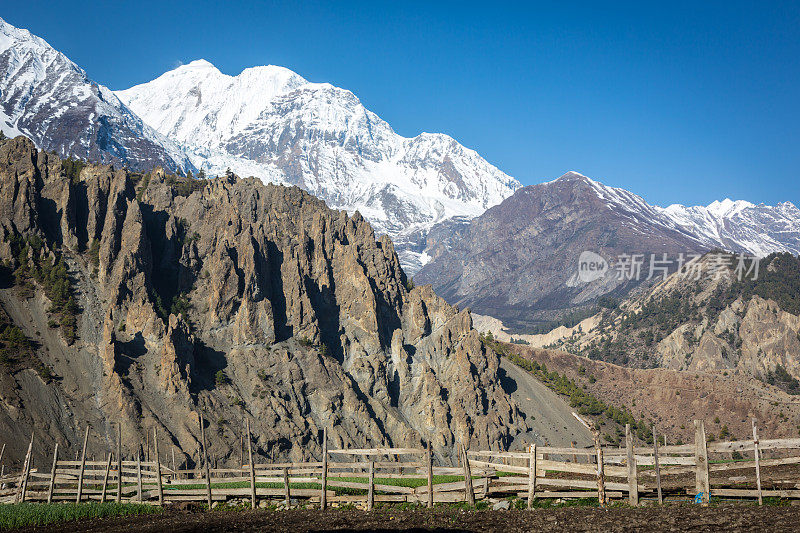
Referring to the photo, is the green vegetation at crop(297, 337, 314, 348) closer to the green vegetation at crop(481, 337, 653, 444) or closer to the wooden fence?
the green vegetation at crop(481, 337, 653, 444)

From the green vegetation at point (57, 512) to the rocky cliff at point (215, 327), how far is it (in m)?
49.0

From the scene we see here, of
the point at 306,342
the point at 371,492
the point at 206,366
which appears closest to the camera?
the point at 371,492

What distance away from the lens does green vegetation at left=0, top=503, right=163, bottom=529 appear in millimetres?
28344

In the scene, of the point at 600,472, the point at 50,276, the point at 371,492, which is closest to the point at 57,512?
the point at 371,492

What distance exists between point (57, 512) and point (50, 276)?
76.1 metres

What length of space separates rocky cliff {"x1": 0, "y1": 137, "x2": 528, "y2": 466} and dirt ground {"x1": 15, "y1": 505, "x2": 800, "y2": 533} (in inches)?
2185

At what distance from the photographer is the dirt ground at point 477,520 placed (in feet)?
63.7

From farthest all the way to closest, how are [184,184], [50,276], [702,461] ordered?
[184,184] → [50,276] → [702,461]

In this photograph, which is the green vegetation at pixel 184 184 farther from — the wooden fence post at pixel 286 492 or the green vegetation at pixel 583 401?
the wooden fence post at pixel 286 492

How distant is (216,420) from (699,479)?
251 feet

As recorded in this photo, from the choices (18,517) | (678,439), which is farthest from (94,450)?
(678,439)

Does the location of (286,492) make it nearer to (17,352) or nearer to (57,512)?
(57,512)

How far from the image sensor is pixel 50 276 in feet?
315

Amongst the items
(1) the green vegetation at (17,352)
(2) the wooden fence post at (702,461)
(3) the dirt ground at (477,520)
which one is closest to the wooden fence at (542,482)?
(2) the wooden fence post at (702,461)
